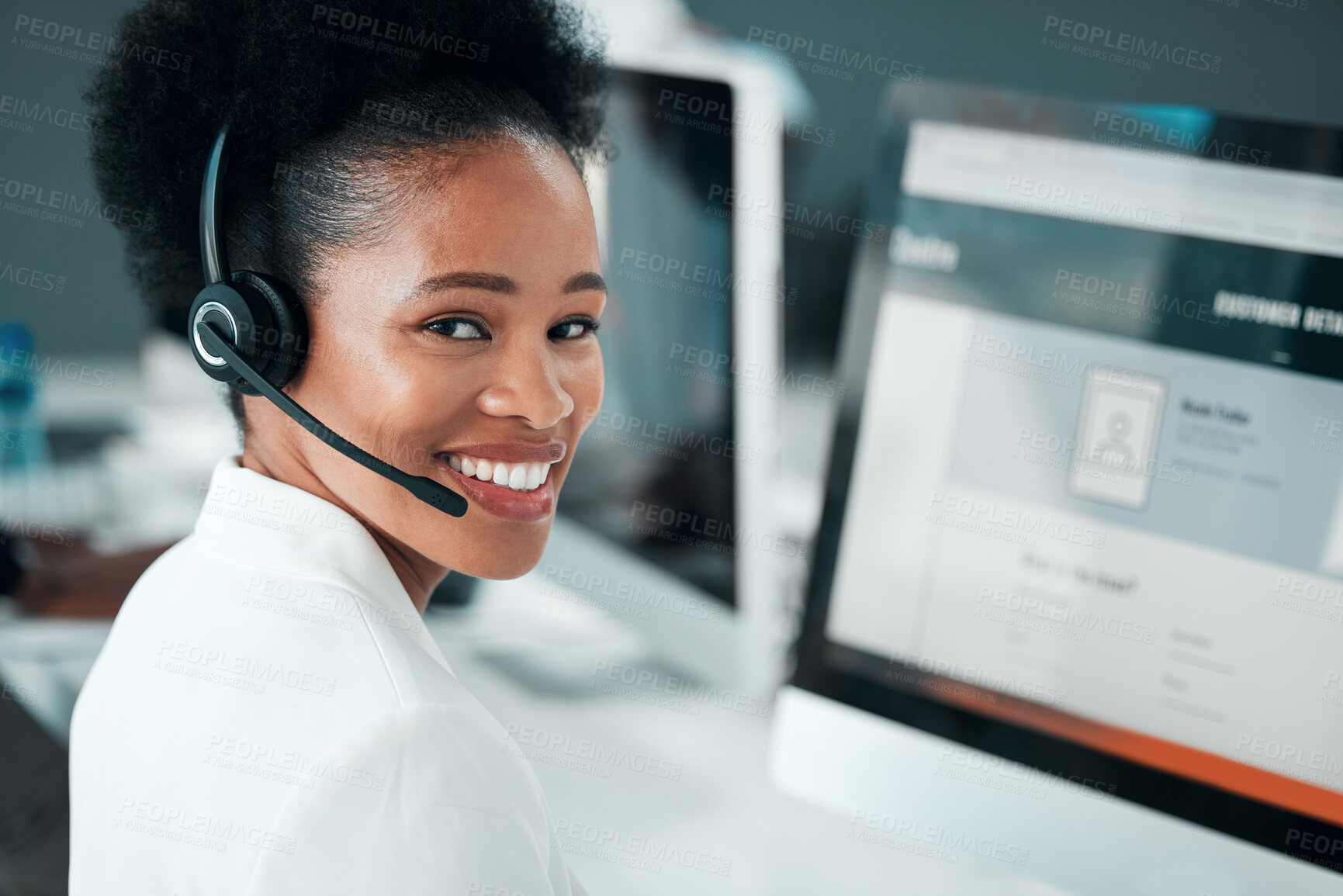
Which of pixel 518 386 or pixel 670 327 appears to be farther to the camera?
pixel 670 327

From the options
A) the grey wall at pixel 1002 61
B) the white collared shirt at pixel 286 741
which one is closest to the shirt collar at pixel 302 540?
the white collared shirt at pixel 286 741

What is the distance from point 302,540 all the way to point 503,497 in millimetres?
107

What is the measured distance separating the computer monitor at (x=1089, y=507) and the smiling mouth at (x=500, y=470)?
0.39 metres

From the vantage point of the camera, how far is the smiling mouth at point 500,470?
1.63ft

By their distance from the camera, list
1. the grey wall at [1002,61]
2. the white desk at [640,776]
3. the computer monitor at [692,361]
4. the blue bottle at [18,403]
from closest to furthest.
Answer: the white desk at [640,776] < the computer monitor at [692,361] < the grey wall at [1002,61] < the blue bottle at [18,403]

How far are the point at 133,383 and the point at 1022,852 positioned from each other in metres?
1.76

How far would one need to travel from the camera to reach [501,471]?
1.65ft

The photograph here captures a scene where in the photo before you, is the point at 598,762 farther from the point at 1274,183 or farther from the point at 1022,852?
the point at 1274,183

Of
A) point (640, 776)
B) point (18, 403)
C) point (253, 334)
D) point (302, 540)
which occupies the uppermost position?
point (253, 334)

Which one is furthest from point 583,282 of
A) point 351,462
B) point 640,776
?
point 640,776

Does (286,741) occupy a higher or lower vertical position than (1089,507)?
lower

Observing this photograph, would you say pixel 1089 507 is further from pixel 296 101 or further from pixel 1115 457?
pixel 296 101

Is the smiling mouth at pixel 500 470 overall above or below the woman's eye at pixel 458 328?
below

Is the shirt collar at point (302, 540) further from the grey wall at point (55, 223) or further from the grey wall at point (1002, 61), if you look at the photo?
the grey wall at point (1002, 61)
